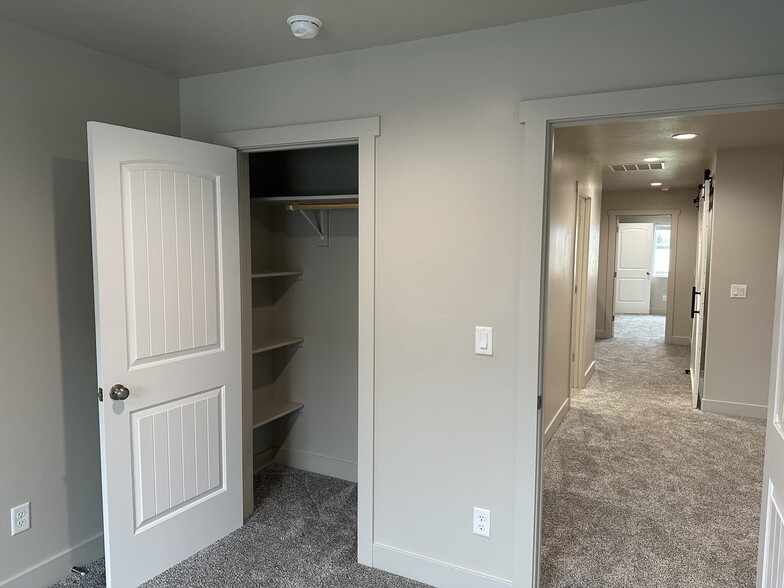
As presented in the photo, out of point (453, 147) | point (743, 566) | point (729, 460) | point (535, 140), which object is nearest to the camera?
point (535, 140)

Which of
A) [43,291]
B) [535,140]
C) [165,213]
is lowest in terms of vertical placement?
[43,291]

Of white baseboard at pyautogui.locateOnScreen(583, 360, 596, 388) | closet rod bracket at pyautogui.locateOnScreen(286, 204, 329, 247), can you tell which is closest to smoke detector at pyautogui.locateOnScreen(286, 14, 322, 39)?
closet rod bracket at pyautogui.locateOnScreen(286, 204, 329, 247)

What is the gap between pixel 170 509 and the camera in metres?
2.55

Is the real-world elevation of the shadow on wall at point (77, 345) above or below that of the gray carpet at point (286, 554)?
above

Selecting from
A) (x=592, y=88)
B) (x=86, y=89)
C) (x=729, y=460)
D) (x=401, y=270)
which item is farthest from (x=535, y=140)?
(x=729, y=460)

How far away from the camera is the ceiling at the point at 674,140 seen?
3924mm

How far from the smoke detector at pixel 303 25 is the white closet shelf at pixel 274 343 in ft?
6.04

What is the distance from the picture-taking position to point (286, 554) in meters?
2.71

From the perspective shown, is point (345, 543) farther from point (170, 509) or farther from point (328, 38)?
point (328, 38)

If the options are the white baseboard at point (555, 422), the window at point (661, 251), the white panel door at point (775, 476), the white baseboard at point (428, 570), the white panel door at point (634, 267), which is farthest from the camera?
the window at point (661, 251)

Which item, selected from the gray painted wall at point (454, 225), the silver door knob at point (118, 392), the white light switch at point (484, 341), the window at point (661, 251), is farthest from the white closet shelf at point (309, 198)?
the window at point (661, 251)

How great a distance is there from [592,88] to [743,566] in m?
2.38

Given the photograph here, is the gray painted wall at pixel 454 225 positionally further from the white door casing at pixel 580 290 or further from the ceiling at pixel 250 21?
the white door casing at pixel 580 290

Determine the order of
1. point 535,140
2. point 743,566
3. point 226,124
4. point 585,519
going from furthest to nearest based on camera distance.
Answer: point 585,519 → point 226,124 → point 743,566 → point 535,140
